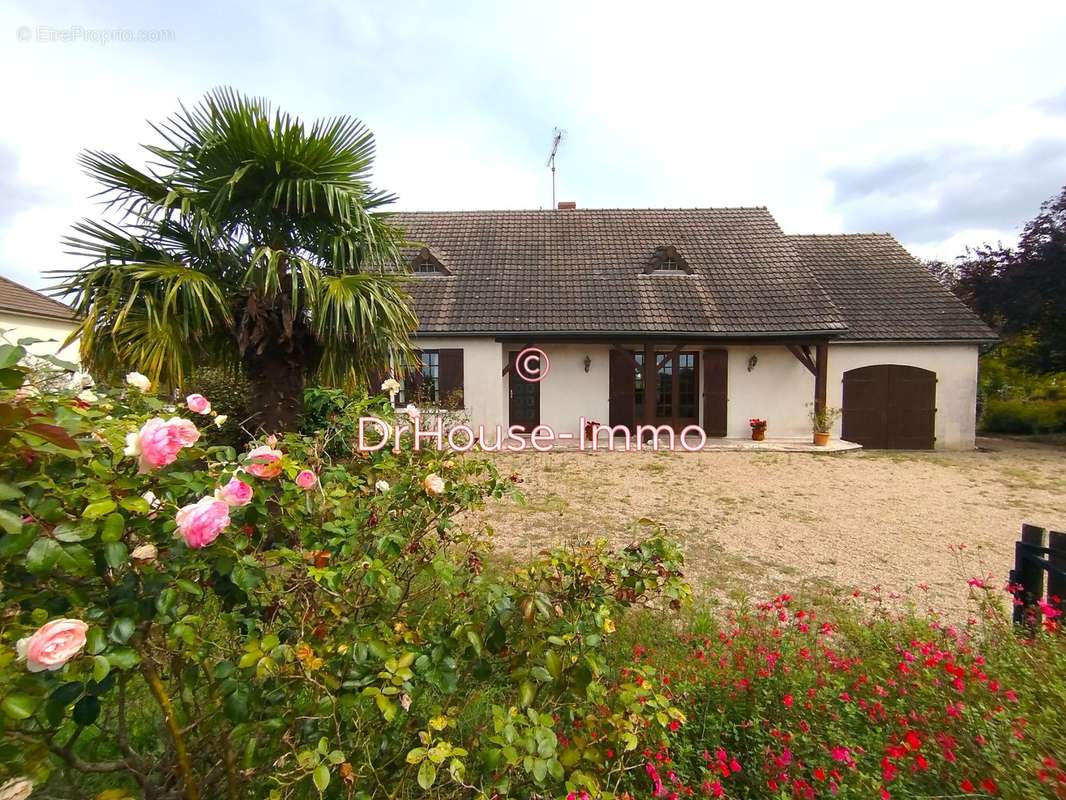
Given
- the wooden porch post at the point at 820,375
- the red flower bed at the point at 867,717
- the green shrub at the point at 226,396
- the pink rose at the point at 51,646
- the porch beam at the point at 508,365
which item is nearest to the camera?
the pink rose at the point at 51,646

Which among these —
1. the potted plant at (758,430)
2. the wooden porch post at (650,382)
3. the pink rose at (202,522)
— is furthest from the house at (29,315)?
the potted plant at (758,430)

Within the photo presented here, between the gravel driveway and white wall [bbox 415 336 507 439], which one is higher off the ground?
white wall [bbox 415 336 507 439]

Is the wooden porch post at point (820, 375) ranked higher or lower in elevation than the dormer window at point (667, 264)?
lower

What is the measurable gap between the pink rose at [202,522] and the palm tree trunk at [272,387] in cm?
329

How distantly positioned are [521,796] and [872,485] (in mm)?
8074

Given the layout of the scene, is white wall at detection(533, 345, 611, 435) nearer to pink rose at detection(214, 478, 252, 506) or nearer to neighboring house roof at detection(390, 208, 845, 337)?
neighboring house roof at detection(390, 208, 845, 337)

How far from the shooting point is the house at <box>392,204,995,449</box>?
1048 cm

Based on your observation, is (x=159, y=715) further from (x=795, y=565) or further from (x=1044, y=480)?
(x=1044, y=480)

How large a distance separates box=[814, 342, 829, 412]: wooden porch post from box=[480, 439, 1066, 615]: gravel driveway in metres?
1.37

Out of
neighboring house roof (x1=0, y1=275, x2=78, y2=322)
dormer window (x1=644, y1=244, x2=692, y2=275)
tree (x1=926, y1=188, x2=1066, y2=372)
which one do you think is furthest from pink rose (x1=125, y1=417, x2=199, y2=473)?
neighboring house roof (x1=0, y1=275, x2=78, y2=322)

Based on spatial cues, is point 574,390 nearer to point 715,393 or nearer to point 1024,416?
point 715,393

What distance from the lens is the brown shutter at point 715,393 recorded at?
35.7 feet

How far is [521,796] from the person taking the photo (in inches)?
53.4

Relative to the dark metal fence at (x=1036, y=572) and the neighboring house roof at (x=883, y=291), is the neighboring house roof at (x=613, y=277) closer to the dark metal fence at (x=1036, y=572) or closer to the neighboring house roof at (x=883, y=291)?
the neighboring house roof at (x=883, y=291)
